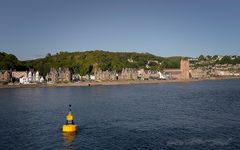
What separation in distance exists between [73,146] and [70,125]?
982 cm

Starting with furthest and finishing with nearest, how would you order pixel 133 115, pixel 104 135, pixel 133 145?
pixel 133 115 < pixel 104 135 < pixel 133 145

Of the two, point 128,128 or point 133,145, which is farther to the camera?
point 128,128

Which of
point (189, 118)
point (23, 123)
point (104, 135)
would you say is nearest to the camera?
point (104, 135)

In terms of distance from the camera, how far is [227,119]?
70062 mm

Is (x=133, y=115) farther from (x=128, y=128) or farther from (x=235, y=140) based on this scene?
(x=235, y=140)

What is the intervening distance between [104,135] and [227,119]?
87.5 ft

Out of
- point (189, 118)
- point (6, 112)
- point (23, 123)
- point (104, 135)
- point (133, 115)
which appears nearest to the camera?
point (104, 135)

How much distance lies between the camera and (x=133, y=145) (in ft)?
161

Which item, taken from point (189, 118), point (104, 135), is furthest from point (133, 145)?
point (189, 118)

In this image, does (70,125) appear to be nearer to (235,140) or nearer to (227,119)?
(235,140)

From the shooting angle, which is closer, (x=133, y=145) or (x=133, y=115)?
(x=133, y=145)

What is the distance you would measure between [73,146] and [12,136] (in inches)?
481

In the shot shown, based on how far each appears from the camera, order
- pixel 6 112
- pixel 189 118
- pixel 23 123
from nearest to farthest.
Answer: pixel 23 123, pixel 189 118, pixel 6 112


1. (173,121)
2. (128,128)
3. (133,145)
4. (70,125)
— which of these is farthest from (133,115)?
(133,145)
